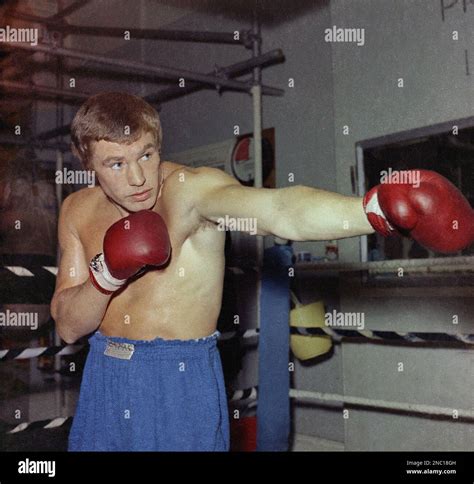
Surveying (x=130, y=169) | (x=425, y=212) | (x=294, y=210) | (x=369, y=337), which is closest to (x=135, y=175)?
(x=130, y=169)

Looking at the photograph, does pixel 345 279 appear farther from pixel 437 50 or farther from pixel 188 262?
pixel 188 262

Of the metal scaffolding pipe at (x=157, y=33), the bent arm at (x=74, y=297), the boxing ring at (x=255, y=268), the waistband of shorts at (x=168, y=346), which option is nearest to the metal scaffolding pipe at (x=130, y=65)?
the boxing ring at (x=255, y=268)

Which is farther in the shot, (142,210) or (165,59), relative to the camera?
(165,59)

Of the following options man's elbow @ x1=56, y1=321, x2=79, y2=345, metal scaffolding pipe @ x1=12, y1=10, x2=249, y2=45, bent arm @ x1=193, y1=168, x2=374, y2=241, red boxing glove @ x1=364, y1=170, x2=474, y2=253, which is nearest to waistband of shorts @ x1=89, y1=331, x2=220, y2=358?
man's elbow @ x1=56, y1=321, x2=79, y2=345

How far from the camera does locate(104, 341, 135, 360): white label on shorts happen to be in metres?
1.31

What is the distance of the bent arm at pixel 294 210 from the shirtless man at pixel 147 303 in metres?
A: 0.03

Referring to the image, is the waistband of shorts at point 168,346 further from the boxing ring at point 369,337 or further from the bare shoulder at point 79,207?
the boxing ring at point 369,337

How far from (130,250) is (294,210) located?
37 cm

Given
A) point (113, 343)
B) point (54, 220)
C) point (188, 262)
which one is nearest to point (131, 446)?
point (113, 343)

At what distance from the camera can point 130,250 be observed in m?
1.18

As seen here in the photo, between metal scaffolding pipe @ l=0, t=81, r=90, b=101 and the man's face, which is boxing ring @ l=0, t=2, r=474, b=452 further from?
the man's face

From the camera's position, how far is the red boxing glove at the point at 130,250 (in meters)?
1.18

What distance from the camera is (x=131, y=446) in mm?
1298

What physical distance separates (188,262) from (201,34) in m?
1.56
